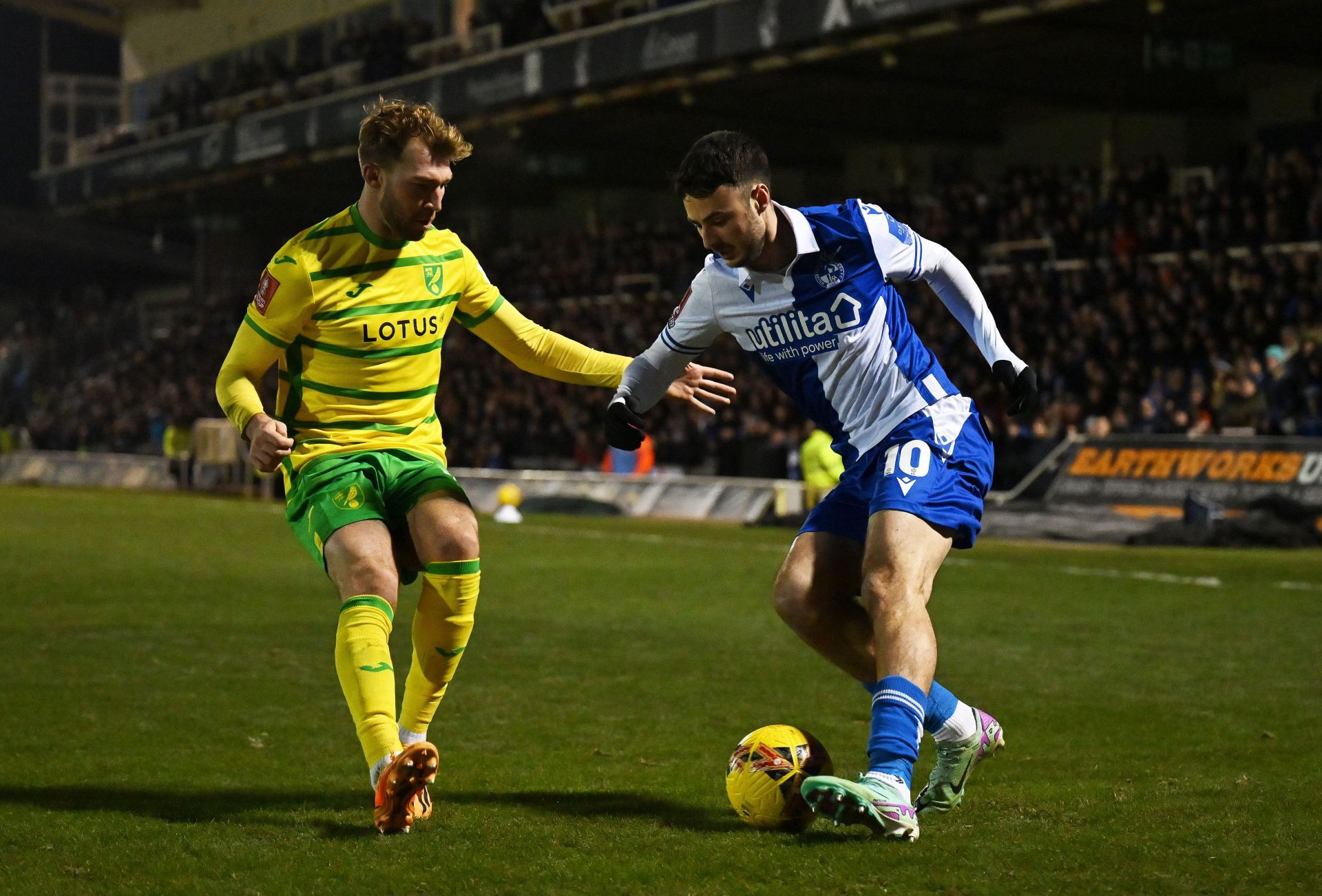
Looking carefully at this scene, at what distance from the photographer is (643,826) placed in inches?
191

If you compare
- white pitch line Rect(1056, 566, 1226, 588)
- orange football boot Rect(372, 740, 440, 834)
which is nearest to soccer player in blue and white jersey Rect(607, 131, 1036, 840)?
orange football boot Rect(372, 740, 440, 834)

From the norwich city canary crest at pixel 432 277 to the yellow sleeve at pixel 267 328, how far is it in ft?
1.39

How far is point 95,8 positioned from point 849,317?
53126 millimetres

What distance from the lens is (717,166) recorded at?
4871 millimetres

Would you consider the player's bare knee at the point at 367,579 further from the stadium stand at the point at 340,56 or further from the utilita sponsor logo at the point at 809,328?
the stadium stand at the point at 340,56

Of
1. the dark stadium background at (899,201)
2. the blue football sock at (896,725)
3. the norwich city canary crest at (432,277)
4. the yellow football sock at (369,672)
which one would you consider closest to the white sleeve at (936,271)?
the blue football sock at (896,725)

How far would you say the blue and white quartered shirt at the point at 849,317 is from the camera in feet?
16.6

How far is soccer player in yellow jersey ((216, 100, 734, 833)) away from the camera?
17.1 ft

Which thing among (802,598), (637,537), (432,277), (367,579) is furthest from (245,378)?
(637,537)

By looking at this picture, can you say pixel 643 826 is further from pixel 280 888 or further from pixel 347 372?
pixel 347 372

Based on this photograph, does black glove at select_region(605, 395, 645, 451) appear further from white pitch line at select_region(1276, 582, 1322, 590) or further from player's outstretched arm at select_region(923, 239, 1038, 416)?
white pitch line at select_region(1276, 582, 1322, 590)

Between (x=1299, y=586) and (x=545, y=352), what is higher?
(x=545, y=352)

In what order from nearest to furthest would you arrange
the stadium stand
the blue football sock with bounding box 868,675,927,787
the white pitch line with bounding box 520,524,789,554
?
1. the blue football sock with bounding box 868,675,927,787
2. the white pitch line with bounding box 520,524,789,554
3. the stadium stand

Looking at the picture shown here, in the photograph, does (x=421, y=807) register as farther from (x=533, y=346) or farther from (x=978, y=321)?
(x=978, y=321)
